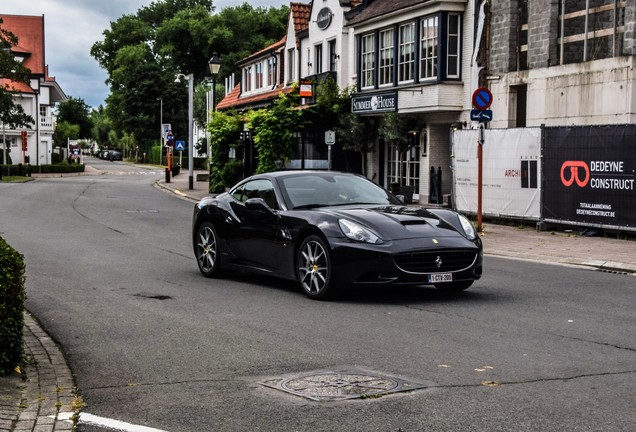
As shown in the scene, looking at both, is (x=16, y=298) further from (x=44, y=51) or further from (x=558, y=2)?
(x=44, y=51)

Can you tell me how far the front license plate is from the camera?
33.3 ft

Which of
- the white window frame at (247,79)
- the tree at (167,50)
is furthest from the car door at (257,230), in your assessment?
the tree at (167,50)

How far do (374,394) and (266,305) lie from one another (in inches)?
166

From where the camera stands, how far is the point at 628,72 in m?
23.5

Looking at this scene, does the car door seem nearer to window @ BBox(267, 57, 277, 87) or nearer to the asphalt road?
the asphalt road

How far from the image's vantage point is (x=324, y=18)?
41.8 meters

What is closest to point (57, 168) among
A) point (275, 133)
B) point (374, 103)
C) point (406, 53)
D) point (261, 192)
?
point (275, 133)

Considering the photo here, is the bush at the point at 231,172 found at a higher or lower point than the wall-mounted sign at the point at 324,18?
lower

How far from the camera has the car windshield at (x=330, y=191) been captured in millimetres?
11289

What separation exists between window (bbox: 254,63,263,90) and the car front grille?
44.5 m

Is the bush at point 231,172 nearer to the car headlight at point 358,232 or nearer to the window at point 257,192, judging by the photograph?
the window at point 257,192

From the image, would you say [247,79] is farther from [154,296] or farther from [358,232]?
[358,232]

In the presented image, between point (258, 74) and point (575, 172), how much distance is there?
36490mm

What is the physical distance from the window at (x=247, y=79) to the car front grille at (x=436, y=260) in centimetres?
4712
